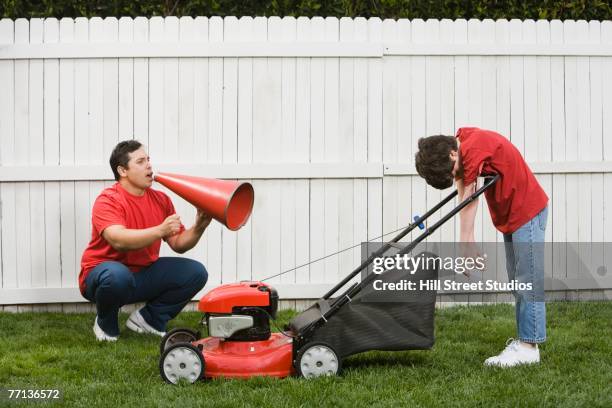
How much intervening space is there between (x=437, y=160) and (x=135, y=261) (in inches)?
78.5

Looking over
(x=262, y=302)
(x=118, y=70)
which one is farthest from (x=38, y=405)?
(x=118, y=70)

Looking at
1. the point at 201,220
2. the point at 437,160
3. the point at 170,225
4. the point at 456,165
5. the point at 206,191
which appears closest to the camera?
the point at 437,160

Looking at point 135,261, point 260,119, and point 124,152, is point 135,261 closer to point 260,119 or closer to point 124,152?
point 124,152

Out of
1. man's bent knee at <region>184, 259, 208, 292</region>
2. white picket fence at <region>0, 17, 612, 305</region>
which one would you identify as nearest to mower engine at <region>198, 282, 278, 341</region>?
man's bent knee at <region>184, 259, 208, 292</region>

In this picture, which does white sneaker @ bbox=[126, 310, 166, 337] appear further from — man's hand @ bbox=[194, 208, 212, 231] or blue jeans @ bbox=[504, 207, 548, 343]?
blue jeans @ bbox=[504, 207, 548, 343]

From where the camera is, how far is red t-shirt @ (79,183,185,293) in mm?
5469

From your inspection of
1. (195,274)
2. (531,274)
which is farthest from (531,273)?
(195,274)

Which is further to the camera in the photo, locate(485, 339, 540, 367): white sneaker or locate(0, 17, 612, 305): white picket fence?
locate(0, 17, 612, 305): white picket fence

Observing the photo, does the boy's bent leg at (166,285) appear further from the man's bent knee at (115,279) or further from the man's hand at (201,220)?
the man's hand at (201,220)

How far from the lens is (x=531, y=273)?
4797 mm

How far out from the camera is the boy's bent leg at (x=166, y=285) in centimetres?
563

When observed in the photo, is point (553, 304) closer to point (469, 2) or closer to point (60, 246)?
point (469, 2)

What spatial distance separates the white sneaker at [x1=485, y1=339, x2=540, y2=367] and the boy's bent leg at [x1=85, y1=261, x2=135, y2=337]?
2.00m

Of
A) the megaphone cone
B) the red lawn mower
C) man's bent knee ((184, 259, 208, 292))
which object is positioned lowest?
the red lawn mower
